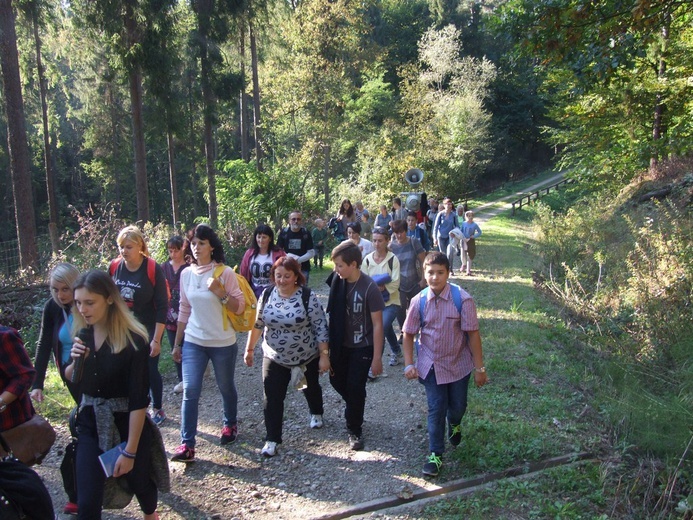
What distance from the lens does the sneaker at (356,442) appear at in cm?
468

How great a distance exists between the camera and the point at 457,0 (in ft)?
150

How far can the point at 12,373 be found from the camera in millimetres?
2855

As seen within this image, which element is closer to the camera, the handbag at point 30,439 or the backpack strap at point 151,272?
the handbag at point 30,439

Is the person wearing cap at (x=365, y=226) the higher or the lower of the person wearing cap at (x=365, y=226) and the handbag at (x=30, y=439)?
the higher

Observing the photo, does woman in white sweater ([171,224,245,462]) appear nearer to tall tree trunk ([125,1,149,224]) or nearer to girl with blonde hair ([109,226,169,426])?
girl with blonde hair ([109,226,169,426])

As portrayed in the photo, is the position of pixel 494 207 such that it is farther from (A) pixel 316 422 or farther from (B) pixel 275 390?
(B) pixel 275 390

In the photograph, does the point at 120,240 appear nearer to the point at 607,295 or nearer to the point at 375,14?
the point at 607,295

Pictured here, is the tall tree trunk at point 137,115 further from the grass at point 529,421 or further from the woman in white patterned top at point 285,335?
the woman in white patterned top at point 285,335

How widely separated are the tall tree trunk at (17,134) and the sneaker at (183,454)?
8814 mm

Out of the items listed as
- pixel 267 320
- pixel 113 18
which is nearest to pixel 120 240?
pixel 267 320

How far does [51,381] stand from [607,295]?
26.6ft

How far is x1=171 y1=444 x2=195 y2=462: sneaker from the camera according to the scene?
4328 millimetres

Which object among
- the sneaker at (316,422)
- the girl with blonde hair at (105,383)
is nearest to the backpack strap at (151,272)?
the girl with blonde hair at (105,383)

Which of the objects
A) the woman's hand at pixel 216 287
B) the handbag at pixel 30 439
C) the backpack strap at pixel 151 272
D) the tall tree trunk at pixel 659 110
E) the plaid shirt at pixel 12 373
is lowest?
the handbag at pixel 30 439
